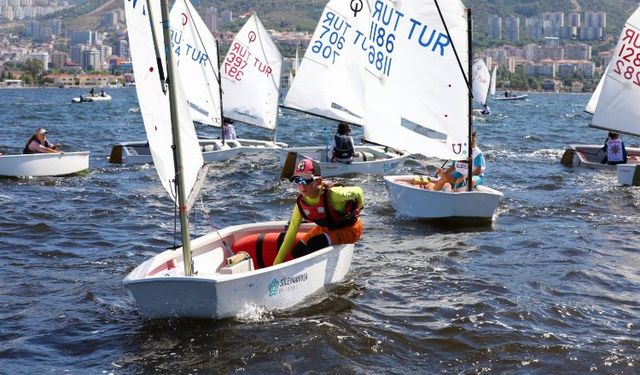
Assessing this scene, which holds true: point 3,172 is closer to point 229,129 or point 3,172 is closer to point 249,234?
point 229,129

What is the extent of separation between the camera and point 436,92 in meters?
15.6

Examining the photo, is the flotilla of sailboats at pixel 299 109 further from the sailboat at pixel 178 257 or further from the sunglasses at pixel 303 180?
the sunglasses at pixel 303 180

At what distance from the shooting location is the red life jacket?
10.4m

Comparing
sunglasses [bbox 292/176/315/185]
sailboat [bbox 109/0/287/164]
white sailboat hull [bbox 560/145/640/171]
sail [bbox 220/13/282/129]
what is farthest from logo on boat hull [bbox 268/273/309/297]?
sail [bbox 220/13/282/129]

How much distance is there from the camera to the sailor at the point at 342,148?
2066 centimetres

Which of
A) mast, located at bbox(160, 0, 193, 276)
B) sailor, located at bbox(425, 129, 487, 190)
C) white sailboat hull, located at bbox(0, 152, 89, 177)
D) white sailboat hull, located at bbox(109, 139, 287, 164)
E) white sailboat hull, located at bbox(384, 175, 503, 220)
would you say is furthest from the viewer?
white sailboat hull, located at bbox(109, 139, 287, 164)

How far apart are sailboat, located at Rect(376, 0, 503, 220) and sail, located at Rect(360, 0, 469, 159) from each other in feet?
0.05

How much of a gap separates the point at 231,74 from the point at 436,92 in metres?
12.1

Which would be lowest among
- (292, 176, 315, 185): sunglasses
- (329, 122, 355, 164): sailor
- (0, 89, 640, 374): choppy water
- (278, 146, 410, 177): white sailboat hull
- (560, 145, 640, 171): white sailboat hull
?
(0, 89, 640, 374): choppy water

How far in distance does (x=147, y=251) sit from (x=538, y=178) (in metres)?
12.3

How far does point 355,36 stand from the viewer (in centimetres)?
2319

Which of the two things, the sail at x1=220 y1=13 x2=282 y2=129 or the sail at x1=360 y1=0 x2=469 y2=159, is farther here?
the sail at x1=220 y1=13 x2=282 y2=129

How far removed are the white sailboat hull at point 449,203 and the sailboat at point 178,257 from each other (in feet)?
16.2

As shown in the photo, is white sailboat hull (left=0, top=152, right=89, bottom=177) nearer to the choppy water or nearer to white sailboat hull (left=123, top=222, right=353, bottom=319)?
the choppy water
